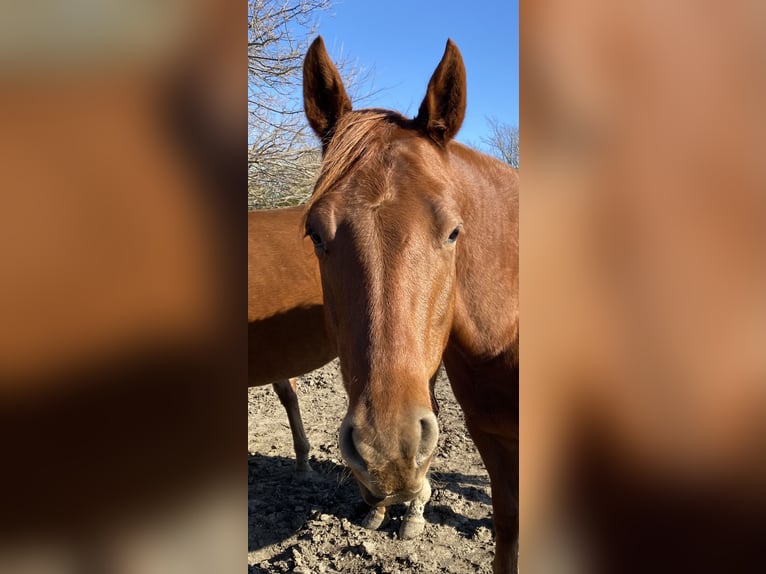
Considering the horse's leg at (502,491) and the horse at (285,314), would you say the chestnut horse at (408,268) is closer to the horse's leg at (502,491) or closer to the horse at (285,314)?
the horse's leg at (502,491)

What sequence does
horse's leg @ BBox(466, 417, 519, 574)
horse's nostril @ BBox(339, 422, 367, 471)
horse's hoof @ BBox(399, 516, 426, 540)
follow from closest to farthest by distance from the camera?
1. horse's nostril @ BBox(339, 422, 367, 471)
2. horse's leg @ BBox(466, 417, 519, 574)
3. horse's hoof @ BBox(399, 516, 426, 540)

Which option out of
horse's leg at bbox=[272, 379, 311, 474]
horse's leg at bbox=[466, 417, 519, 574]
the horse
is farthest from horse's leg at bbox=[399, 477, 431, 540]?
horse's leg at bbox=[272, 379, 311, 474]

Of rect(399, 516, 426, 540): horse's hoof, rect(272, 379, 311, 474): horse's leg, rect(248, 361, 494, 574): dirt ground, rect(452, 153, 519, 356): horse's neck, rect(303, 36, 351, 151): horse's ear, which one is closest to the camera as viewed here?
rect(303, 36, 351, 151): horse's ear

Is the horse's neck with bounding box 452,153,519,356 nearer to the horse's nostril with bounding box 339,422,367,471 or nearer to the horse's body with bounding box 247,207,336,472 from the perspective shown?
the horse's nostril with bounding box 339,422,367,471

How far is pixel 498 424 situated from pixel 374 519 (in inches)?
58.7

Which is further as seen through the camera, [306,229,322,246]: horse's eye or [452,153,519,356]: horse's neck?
[452,153,519,356]: horse's neck

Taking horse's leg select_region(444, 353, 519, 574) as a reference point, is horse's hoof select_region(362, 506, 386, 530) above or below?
below

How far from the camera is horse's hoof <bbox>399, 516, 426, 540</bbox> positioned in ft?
9.11

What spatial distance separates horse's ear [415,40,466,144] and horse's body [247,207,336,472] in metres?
1.53

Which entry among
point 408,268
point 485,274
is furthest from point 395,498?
point 485,274
